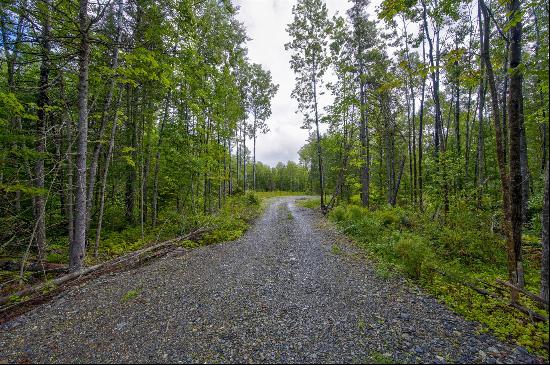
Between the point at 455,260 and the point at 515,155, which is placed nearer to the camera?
the point at 515,155

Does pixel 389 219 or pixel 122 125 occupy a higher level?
pixel 122 125

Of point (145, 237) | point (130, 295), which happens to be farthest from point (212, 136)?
point (130, 295)

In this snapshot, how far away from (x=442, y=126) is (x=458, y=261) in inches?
509

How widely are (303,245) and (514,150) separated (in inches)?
235

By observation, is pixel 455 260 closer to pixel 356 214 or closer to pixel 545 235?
pixel 545 235

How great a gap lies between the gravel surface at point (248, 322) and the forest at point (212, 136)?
902mm

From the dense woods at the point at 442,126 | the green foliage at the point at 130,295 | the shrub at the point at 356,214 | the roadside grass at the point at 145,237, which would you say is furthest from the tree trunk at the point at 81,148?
the shrub at the point at 356,214

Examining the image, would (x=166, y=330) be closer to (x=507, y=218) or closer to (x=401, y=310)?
(x=401, y=310)

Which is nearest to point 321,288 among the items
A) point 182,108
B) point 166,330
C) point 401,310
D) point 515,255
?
point 401,310

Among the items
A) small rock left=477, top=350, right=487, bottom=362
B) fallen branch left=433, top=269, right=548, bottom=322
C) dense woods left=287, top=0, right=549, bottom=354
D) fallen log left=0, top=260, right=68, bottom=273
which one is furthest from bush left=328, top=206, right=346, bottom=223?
fallen log left=0, top=260, right=68, bottom=273

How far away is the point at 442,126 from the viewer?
1599 cm

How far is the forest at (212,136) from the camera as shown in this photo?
459 cm

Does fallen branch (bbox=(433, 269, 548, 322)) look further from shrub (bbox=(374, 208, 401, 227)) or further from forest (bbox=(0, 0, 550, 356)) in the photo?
shrub (bbox=(374, 208, 401, 227))

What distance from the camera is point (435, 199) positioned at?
988cm
